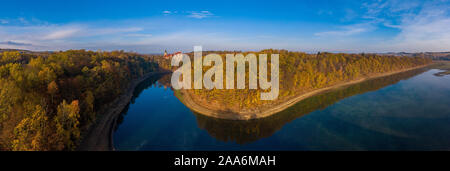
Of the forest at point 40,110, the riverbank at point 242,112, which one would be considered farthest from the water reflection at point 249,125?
the forest at point 40,110

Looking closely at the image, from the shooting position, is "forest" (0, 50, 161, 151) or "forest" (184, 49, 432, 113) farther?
"forest" (184, 49, 432, 113)

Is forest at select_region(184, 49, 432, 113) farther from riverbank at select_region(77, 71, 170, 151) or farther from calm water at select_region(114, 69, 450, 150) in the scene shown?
riverbank at select_region(77, 71, 170, 151)

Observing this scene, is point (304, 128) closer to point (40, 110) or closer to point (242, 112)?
point (242, 112)

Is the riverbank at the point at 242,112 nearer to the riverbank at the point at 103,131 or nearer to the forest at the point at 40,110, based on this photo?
the riverbank at the point at 103,131

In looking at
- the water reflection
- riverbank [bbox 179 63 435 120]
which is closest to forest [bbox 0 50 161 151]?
the water reflection

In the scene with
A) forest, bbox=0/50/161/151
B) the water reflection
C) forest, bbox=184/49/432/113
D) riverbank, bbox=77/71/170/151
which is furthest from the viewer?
forest, bbox=184/49/432/113

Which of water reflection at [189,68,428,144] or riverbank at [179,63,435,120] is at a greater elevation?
riverbank at [179,63,435,120]

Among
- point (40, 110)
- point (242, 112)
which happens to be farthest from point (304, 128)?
point (40, 110)

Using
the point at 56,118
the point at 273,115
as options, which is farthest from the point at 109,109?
the point at 273,115
